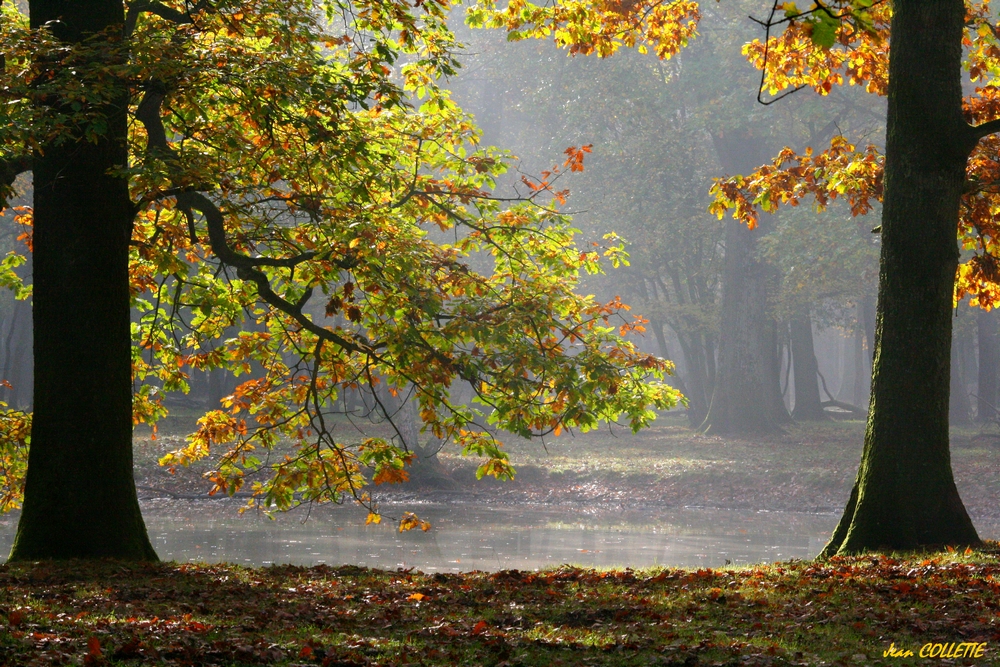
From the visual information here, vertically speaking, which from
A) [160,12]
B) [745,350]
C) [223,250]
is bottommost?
[223,250]

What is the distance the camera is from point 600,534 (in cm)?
2119

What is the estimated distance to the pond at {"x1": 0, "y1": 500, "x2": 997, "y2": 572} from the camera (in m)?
16.5

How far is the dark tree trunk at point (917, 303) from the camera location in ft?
32.3

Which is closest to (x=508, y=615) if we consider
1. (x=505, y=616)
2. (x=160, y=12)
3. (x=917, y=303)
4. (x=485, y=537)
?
(x=505, y=616)

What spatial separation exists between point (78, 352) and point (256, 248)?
297 cm

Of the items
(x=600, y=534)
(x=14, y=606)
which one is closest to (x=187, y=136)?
(x=14, y=606)

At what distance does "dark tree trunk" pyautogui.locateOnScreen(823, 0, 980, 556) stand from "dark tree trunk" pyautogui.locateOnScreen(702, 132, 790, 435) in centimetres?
2620

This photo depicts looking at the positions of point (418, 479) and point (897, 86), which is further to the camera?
point (418, 479)

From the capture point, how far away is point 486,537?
1998 cm

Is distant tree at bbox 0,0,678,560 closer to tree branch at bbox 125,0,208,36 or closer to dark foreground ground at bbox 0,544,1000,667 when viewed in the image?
tree branch at bbox 125,0,208,36

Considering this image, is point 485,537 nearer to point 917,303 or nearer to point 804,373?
point 917,303

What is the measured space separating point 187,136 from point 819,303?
3420cm

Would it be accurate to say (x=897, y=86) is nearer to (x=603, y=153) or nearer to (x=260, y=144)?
(x=260, y=144)

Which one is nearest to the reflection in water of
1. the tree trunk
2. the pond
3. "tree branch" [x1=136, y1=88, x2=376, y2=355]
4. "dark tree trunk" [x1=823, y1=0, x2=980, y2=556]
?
the pond
